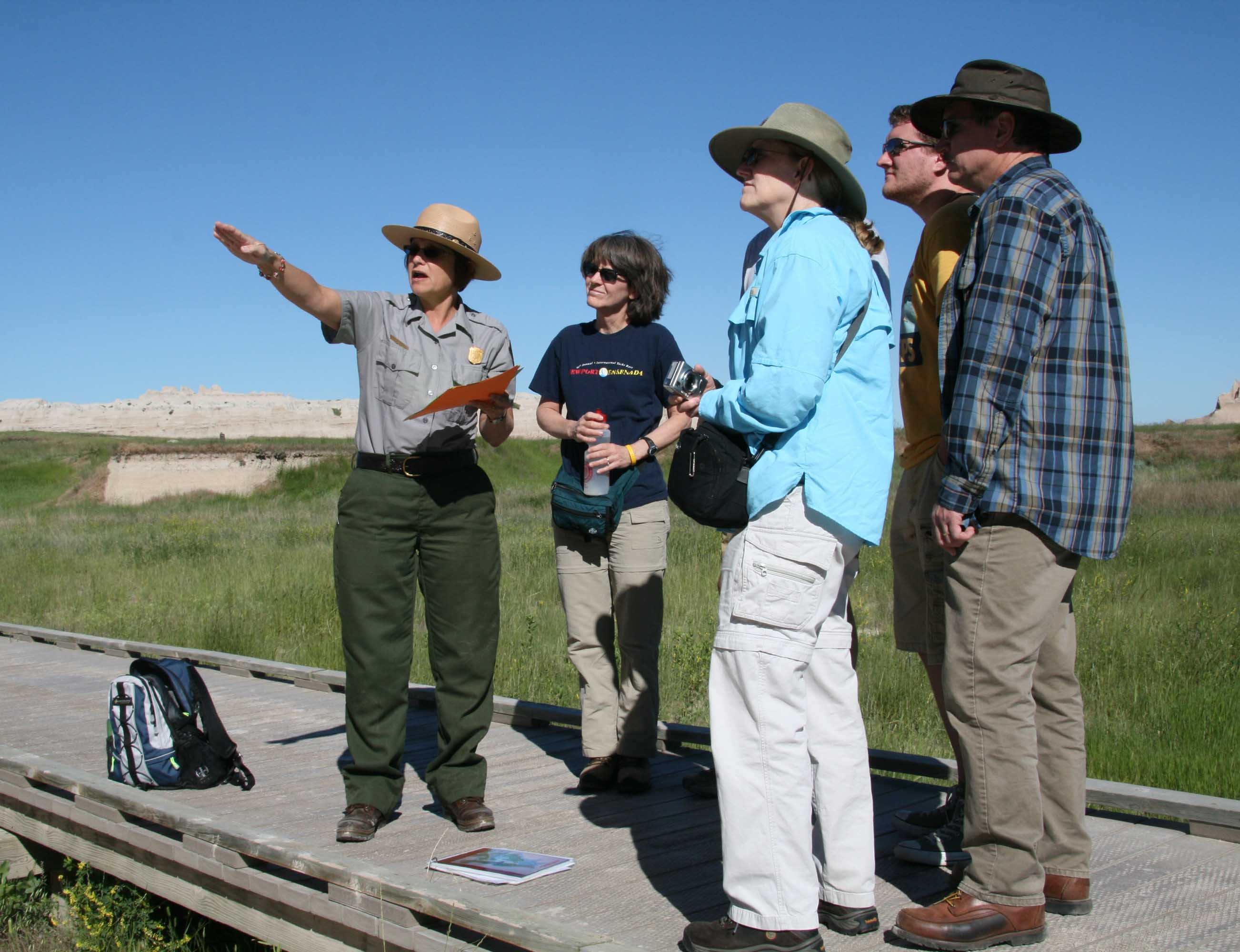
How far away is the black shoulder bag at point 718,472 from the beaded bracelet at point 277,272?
1.64 meters

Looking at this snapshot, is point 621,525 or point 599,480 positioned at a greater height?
point 599,480

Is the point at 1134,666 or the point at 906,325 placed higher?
the point at 906,325

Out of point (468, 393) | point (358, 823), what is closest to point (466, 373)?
point (468, 393)

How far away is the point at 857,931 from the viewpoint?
2977mm

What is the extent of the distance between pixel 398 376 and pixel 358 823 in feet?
5.36

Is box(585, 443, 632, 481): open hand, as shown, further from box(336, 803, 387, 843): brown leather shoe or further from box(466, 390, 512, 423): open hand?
box(336, 803, 387, 843): brown leather shoe

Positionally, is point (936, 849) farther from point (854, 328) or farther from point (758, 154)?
point (758, 154)

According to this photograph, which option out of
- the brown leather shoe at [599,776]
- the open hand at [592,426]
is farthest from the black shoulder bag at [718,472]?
the brown leather shoe at [599,776]

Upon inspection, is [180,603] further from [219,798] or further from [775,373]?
[775,373]

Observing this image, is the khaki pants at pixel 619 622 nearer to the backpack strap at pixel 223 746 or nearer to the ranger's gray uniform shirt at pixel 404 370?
the ranger's gray uniform shirt at pixel 404 370

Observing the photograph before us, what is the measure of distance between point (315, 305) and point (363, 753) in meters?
1.66

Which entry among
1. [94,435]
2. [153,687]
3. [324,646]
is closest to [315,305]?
[153,687]

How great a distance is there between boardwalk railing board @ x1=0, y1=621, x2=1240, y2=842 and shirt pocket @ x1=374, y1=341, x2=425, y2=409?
2045 mm

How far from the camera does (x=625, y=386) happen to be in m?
4.68
